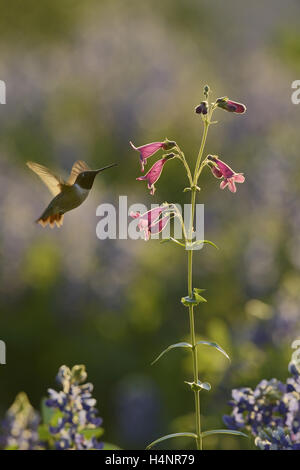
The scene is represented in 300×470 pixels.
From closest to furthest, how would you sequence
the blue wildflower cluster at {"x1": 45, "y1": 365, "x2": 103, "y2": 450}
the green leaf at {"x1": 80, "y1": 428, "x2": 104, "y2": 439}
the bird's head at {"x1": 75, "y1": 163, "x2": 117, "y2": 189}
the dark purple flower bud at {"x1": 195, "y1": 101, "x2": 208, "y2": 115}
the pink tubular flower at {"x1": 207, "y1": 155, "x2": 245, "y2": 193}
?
the dark purple flower bud at {"x1": 195, "y1": 101, "x2": 208, "y2": 115}
the pink tubular flower at {"x1": 207, "y1": 155, "x2": 245, "y2": 193}
the bird's head at {"x1": 75, "y1": 163, "x2": 117, "y2": 189}
the blue wildflower cluster at {"x1": 45, "y1": 365, "x2": 103, "y2": 450}
the green leaf at {"x1": 80, "y1": 428, "x2": 104, "y2": 439}

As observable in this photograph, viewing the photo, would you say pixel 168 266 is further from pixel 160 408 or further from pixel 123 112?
pixel 123 112

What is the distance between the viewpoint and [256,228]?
6504 millimetres

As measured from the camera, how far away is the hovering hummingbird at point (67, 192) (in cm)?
239

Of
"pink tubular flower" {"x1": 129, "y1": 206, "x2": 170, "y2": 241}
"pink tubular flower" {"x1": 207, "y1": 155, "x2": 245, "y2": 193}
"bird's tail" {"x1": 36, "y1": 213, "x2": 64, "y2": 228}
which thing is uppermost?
"pink tubular flower" {"x1": 207, "y1": 155, "x2": 245, "y2": 193}

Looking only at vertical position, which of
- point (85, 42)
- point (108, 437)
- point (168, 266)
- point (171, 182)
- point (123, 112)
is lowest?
point (108, 437)

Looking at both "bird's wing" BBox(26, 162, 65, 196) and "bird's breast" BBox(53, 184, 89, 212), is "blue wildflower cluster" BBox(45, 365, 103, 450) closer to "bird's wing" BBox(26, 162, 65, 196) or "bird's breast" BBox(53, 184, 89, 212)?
"bird's breast" BBox(53, 184, 89, 212)

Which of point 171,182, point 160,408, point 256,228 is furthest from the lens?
point 171,182

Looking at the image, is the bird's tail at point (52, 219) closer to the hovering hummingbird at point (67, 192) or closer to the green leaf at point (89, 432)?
the hovering hummingbird at point (67, 192)

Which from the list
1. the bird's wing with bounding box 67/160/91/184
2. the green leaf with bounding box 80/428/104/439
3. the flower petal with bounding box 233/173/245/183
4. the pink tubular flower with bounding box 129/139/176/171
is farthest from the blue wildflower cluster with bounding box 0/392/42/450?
the flower petal with bounding box 233/173/245/183

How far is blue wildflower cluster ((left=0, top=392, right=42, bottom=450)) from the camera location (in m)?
2.78

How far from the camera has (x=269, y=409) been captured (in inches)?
97.4

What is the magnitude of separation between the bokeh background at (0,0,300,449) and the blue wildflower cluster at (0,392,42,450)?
1297 mm

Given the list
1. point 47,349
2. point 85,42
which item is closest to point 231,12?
point 85,42
